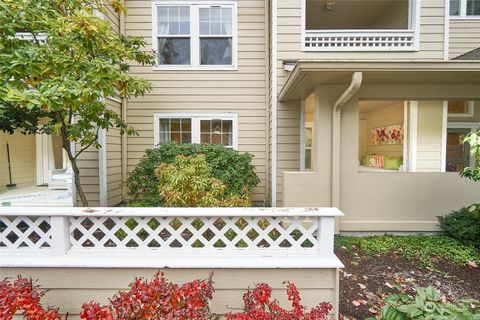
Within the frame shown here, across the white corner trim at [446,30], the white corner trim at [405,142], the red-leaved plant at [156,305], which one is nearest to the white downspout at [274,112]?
the white corner trim at [405,142]

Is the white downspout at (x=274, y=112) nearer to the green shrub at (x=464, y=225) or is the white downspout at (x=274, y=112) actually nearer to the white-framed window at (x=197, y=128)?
the white-framed window at (x=197, y=128)

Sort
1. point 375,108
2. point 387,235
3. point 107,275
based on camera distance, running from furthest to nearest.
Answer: point 375,108, point 387,235, point 107,275

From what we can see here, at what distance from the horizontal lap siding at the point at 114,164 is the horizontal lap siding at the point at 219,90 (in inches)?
10.4

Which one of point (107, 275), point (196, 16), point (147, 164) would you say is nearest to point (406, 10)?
point (196, 16)

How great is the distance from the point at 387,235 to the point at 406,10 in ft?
17.3

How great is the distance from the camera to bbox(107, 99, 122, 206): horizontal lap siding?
558 cm

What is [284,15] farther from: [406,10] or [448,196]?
[448,196]

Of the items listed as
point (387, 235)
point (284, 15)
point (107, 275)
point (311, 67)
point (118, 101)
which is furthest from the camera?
point (118, 101)

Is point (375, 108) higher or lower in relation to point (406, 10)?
lower

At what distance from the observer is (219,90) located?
6.14 metres

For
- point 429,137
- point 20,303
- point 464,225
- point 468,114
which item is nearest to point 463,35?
point 468,114

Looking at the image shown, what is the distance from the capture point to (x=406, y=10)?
6.06 metres

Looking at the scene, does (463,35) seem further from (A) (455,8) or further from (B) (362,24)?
(B) (362,24)

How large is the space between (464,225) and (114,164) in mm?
6796
